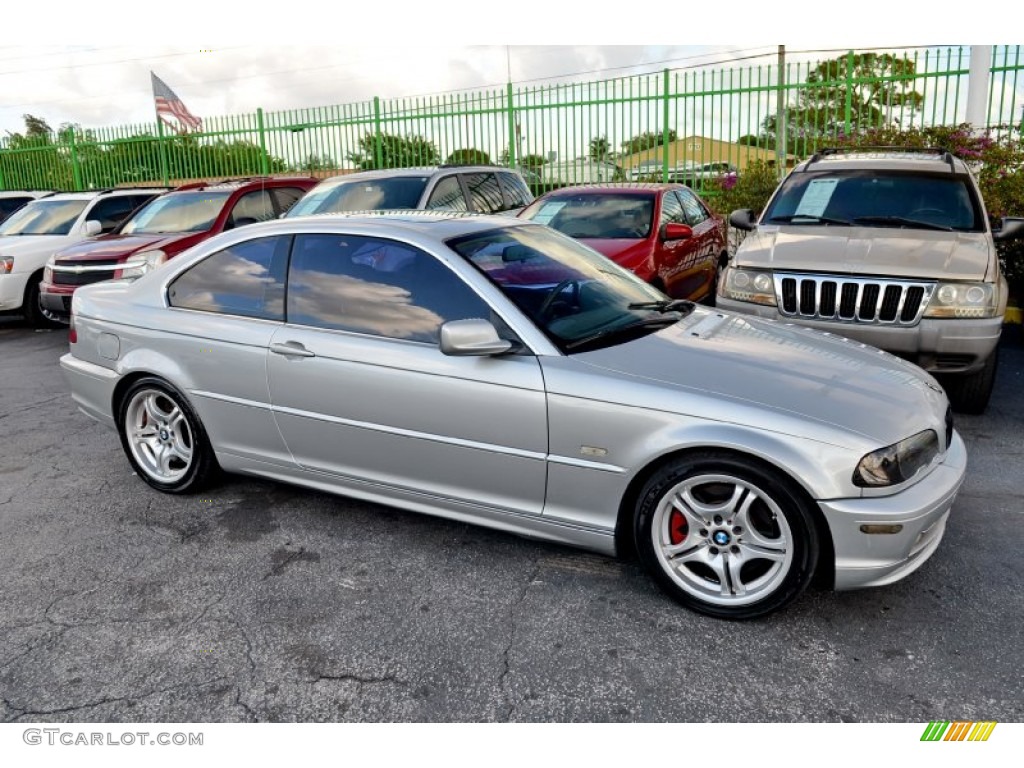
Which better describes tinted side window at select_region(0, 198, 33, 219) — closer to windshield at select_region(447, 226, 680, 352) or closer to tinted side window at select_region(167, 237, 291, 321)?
tinted side window at select_region(167, 237, 291, 321)

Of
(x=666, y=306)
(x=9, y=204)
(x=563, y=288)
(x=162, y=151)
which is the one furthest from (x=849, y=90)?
(x=162, y=151)

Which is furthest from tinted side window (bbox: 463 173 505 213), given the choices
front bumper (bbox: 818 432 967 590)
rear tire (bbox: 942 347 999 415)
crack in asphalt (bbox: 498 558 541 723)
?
front bumper (bbox: 818 432 967 590)

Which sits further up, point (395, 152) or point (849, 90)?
point (849, 90)

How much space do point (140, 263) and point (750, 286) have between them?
6377 millimetres

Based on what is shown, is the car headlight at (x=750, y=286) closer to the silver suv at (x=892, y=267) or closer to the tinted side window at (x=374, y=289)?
the silver suv at (x=892, y=267)

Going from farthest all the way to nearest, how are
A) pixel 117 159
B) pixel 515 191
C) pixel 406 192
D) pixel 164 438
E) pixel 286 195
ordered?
pixel 117 159 → pixel 286 195 → pixel 515 191 → pixel 406 192 → pixel 164 438

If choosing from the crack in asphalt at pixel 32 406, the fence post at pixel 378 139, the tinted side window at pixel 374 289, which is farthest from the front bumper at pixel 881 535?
the fence post at pixel 378 139

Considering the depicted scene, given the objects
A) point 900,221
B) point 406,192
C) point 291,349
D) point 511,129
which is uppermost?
point 511,129

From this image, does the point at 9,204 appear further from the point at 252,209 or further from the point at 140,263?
the point at 140,263

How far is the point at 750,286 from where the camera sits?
5.75 meters

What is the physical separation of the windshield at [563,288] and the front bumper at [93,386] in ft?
7.32

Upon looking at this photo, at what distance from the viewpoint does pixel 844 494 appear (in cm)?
280

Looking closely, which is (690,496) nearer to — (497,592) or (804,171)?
(497,592)

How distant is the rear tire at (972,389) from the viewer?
5.37 metres
